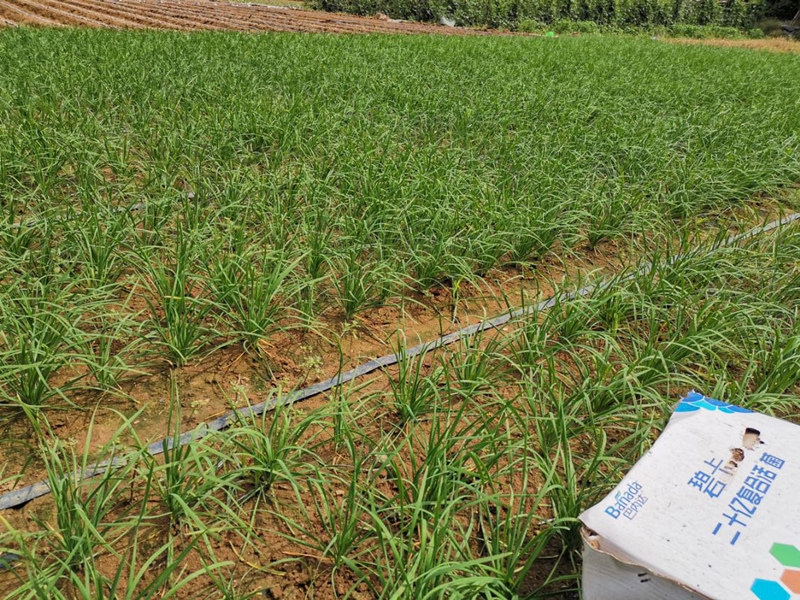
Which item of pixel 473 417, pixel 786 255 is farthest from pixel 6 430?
pixel 786 255

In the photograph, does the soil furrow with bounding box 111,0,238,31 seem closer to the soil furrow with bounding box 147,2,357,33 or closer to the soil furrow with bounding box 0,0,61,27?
the soil furrow with bounding box 147,2,357,33

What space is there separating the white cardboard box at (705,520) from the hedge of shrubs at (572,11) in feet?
79.9

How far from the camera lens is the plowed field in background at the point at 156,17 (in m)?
11.9

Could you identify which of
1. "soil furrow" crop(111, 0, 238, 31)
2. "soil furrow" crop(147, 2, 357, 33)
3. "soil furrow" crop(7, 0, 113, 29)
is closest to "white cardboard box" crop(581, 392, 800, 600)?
"soil furrow" crop(111, 0, 238, 31)

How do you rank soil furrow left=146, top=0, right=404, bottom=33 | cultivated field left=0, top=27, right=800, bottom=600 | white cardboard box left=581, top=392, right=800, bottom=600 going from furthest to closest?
soil furrow left=146, top=0, right=404, bottom=33, cultivated field left=0, top=27, right=800, bottom=600, white cardboard box left=581, top=392, right=800, bottom=600

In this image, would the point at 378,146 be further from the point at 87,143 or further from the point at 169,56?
the point at 169,56

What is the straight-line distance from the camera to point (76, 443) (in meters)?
1.75

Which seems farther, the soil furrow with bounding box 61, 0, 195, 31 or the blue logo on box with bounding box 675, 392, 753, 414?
the soil furrow with bounding box 61, 0, 195, 31

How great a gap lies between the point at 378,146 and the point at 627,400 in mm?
2797

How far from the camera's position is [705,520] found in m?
1.28

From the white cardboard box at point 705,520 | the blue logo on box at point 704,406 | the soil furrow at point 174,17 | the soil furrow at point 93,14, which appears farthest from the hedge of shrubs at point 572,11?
the white cardboard box at point 705,520

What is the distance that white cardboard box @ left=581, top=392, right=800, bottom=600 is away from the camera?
3.72 ft

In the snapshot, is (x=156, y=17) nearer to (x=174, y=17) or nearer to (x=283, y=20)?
(x=174, y=17)

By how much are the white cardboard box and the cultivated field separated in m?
0.19
